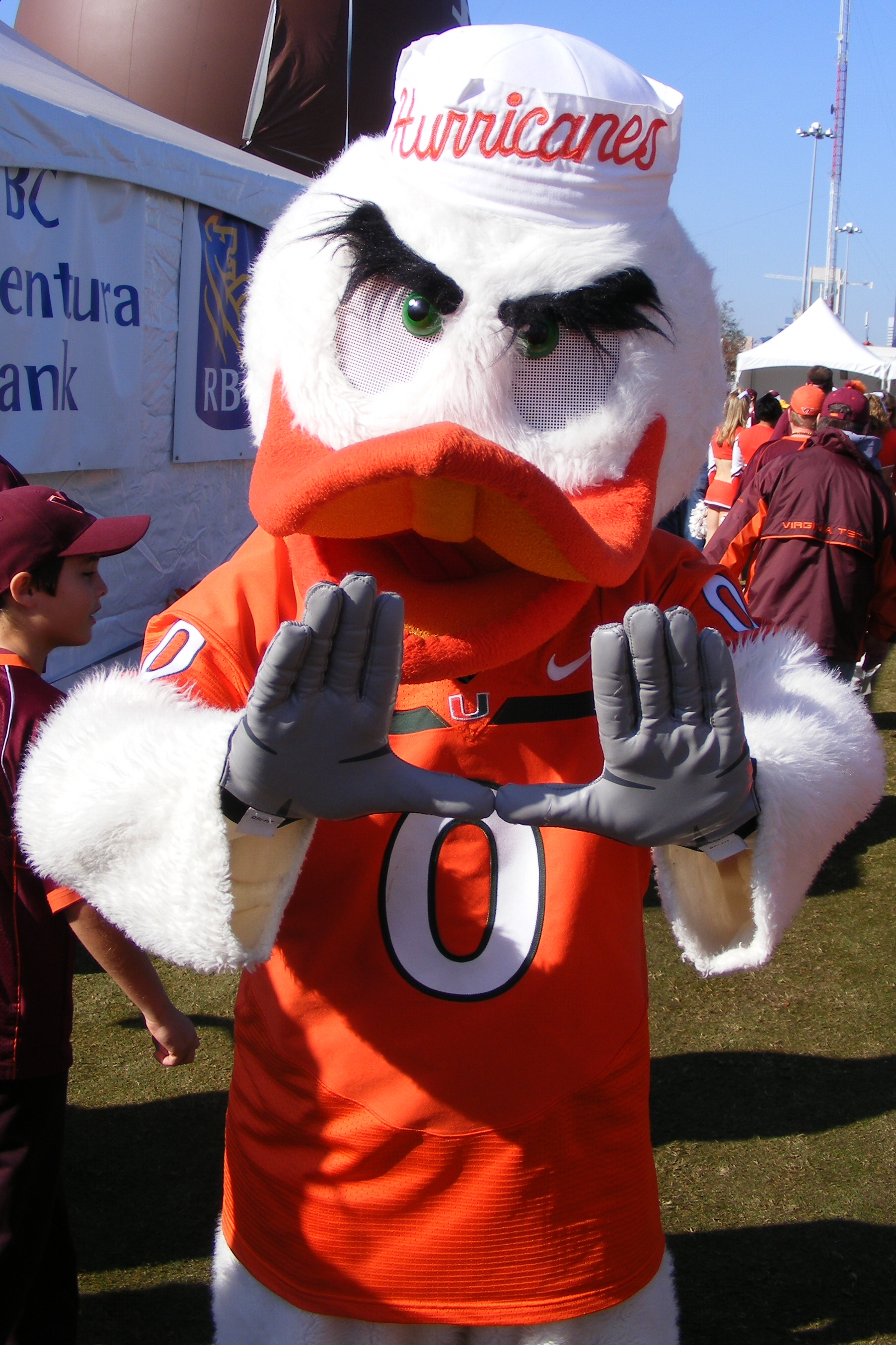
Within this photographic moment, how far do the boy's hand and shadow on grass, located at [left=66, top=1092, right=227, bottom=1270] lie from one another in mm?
695

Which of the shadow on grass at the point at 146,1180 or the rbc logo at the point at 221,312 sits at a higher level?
the rbc logo at the point at 221,312

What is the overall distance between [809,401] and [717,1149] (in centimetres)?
412

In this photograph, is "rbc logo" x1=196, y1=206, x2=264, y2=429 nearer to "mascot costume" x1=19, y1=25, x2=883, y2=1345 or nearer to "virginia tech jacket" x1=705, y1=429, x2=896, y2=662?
"virginia tech jacket" x1=705, y1=429, x2=896, y2=662

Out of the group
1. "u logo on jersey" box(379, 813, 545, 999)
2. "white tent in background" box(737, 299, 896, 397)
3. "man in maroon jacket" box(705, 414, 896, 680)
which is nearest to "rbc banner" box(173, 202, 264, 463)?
"man in maroon jacket" box(705, 414, 896, 680)

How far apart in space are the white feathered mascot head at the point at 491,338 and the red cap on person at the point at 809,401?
15.7 feet

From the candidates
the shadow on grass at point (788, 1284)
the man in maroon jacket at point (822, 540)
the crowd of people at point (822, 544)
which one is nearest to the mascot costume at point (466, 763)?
the shadow on grass at point (788, 1284)

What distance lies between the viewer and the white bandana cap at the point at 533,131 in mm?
1235

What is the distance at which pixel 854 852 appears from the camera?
15.8 feet

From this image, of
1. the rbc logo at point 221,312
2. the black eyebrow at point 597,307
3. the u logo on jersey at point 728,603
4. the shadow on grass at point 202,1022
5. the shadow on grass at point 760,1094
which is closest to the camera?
the black eyebrow at point 597,307

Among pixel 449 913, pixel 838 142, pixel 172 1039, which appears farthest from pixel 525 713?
pixel 838 142

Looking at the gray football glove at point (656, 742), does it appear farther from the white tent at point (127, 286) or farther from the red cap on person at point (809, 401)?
the red cap on person at point (809, 401)

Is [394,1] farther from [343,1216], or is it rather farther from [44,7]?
[343,1216]

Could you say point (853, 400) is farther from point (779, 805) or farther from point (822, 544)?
point (779, 805)

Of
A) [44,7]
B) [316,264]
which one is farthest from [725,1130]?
[44,7]
